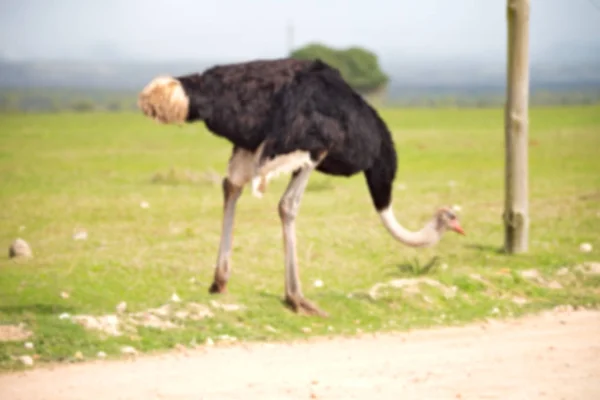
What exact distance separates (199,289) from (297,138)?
2037mm

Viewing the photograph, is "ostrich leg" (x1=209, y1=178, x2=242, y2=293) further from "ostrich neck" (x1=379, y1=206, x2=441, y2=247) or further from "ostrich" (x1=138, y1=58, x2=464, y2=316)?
"ostrich neck" (x1=379, y1=206, x2=441, y2=247)

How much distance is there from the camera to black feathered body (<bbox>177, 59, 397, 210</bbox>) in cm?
785

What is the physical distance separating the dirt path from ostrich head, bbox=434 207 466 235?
118 centimetres

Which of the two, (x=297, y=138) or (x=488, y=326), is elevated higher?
(x=297, y=138)

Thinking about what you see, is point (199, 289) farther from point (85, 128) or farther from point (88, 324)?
point (85, 128)

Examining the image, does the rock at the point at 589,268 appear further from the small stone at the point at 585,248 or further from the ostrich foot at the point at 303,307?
the ostrich foot at the point at 303,307

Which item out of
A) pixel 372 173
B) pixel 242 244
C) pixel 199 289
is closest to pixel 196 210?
pixel 242 244

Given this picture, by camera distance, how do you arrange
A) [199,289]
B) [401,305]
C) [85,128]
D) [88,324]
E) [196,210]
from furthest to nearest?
[85,128] → [196,210] → [199,289] → [401,305] → [88,324]

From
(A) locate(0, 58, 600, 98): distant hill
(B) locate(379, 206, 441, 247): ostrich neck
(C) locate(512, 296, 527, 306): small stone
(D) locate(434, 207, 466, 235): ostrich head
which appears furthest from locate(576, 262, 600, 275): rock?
(A) locate(0, 58, 600, 98): distant hill

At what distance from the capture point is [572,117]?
→ 3878 cm

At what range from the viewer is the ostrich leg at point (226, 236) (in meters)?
8.27

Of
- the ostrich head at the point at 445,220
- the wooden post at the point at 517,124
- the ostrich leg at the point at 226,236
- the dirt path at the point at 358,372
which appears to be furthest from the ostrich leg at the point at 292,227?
the wooden post at the point at 517,124

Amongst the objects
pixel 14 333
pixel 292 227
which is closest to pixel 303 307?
pixel 292 227

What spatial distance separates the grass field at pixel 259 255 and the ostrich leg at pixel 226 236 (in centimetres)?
18
